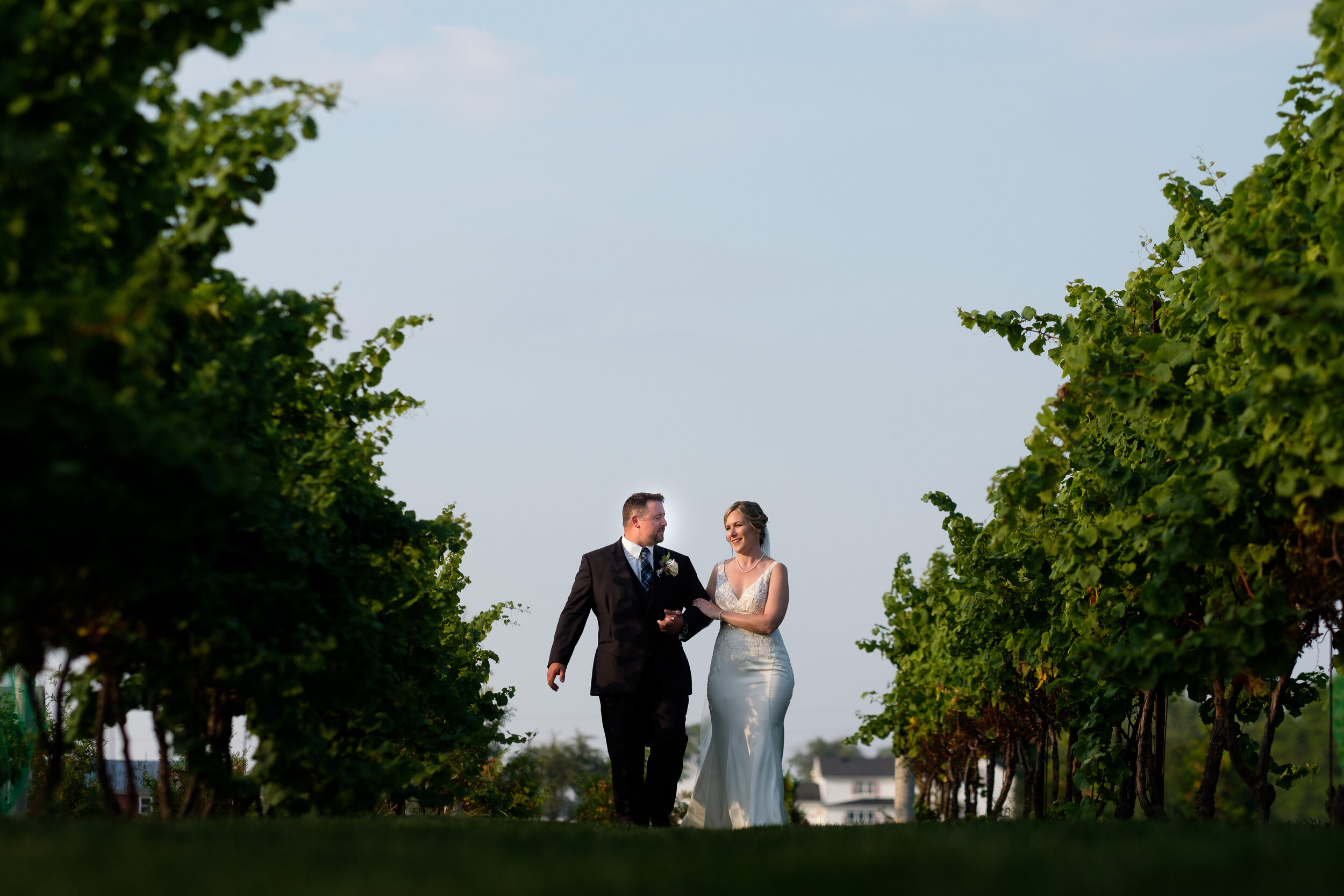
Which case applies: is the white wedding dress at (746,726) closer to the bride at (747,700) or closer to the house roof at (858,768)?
the bride at (747,700)

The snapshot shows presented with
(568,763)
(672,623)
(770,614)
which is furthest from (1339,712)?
(568,763)

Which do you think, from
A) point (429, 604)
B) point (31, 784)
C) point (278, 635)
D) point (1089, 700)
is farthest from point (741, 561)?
point (31, 784)

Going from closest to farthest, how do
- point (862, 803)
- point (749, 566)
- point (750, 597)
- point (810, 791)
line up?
point (750, 597) → point (749, 566) → point (862, 803) → point (810, 791)

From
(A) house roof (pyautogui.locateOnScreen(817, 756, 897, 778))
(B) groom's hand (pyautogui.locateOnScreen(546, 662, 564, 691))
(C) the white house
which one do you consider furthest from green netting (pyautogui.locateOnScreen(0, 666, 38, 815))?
(A) house roof (pyautogui.locateOnScreen(817, 756, 897, 778))

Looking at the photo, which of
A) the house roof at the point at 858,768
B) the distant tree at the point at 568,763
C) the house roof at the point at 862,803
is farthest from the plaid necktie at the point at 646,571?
the house roof at the point at 858,768

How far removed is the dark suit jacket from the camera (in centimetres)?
1030

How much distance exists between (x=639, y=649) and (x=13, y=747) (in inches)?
385

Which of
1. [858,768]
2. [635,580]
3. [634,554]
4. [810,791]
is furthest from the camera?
[858,768]

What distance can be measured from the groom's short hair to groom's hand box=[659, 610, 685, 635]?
2.63ft

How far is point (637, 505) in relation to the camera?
10.8 meters

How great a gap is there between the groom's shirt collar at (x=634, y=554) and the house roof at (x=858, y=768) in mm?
132115

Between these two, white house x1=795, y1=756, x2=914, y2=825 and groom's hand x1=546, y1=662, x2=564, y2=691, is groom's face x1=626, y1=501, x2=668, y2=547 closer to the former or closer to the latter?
groom's hand x1=546, y1=662, x2=564, y2=691

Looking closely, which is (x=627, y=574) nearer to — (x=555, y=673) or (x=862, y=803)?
(x=555, y=673)

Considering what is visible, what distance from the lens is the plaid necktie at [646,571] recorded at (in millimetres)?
10625
